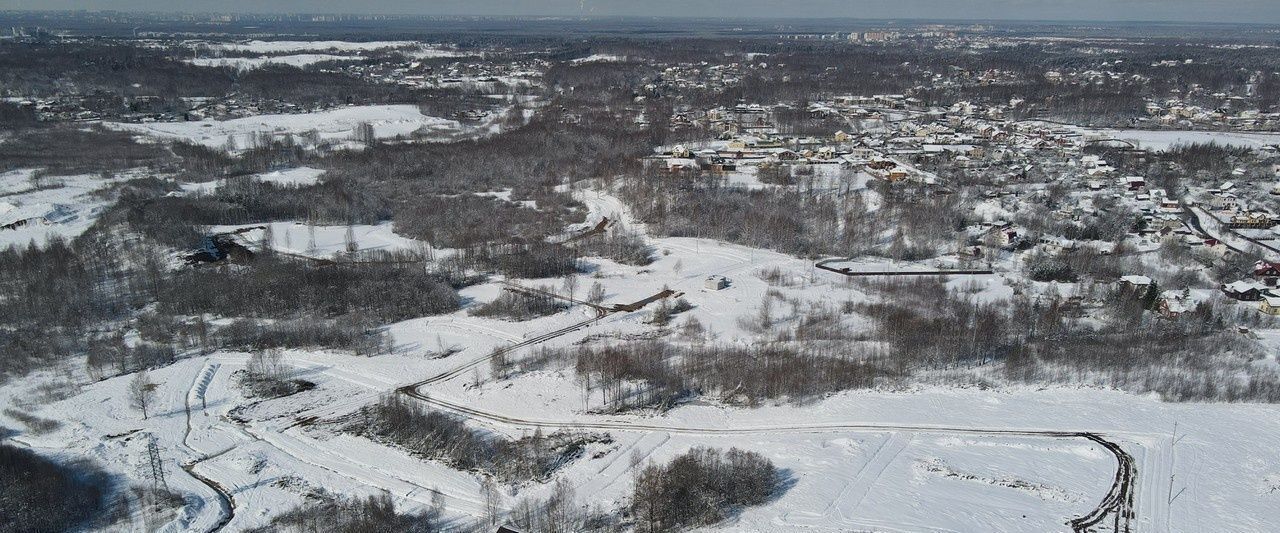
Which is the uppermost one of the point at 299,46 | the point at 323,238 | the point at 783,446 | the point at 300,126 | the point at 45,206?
the point at 299,46

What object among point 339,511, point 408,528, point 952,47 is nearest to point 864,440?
point 408,528

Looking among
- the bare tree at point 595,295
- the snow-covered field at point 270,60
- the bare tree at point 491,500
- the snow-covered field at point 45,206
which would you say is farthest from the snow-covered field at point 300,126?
the bare tree at point 491,500

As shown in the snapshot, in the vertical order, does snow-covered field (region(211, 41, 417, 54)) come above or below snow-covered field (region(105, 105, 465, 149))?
above

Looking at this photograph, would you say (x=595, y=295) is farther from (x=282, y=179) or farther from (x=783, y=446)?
(x=282, y=179)

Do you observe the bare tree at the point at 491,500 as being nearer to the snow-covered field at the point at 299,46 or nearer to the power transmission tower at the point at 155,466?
the power transmission tower at the point at 155,466

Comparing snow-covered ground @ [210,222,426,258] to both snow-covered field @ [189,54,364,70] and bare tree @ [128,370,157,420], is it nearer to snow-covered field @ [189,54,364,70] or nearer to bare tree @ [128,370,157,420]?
bare tree @ [128,370,157,420]

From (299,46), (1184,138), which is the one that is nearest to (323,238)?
(1184,138)

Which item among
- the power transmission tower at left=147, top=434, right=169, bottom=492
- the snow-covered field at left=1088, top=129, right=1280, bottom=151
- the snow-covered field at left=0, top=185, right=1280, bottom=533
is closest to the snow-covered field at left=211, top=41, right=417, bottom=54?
the snow-covered field at left=1088, top=129, right=1280, bottom=151
